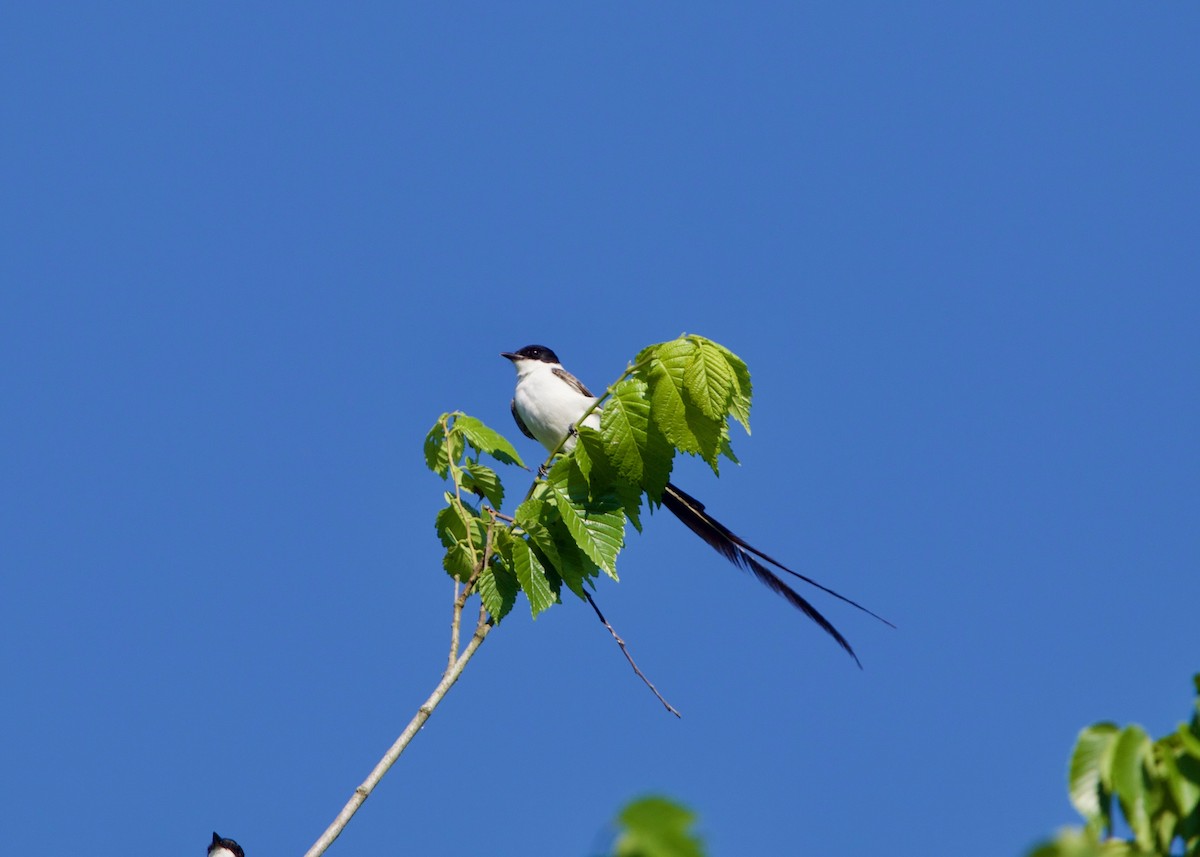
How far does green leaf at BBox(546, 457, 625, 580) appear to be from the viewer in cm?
405

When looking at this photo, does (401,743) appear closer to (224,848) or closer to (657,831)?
(657,831)

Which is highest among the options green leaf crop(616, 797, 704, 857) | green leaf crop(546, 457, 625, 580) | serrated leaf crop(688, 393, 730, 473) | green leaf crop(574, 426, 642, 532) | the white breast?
the white breast

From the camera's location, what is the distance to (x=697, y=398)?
4.01 meters

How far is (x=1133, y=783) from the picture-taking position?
1.85 metres

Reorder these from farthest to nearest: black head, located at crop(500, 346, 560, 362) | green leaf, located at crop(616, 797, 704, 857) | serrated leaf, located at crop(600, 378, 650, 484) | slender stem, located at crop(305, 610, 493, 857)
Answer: black head, located at crop(500, 346, 560, 362), serrated leaf, located at crop(600, 378, 650, 484), slender stem, located at crop(305, 610, 493, 857), green leaf, located at crop(616, 797, 704, 857)

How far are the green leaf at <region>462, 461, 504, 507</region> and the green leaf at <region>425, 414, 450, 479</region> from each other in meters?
0.08

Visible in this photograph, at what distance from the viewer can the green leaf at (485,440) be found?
439 cm

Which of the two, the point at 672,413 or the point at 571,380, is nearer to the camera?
the point at 672,413

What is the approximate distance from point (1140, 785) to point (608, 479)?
8.13 feet

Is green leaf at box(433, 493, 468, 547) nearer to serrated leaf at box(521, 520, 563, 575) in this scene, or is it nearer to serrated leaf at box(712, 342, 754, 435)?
serrated leaf at box(521, 520, 563, 575)

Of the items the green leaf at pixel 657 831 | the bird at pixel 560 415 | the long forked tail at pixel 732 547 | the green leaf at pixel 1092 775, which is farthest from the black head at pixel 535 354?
the green leaf at pixel 657 831

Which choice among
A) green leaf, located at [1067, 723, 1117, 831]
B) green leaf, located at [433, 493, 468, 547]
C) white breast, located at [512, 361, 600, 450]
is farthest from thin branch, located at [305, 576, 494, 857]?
white breast, located at [512, 361, 600, 450]

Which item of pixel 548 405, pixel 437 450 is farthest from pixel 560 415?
pixel 437 450

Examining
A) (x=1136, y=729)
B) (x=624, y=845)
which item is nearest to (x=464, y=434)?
(x=1136, y=729)
